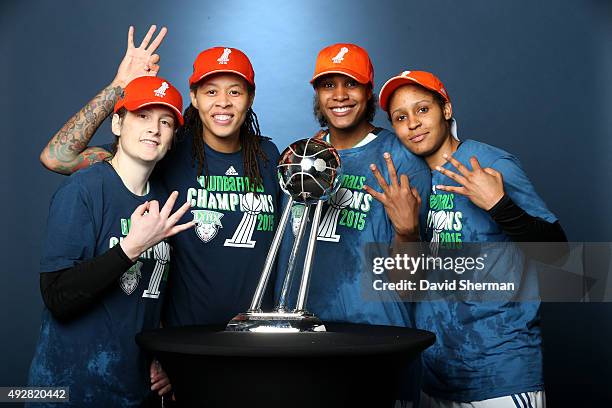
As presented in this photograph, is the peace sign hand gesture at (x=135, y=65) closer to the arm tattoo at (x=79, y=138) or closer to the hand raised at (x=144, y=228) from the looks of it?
the arm tattoo at (x=79, y=138)

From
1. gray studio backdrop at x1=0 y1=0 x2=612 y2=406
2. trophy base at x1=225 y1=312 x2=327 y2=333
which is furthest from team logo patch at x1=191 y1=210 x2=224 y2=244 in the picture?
gray studio backdrop at x1=0 y1=0 x2=612 y2=406

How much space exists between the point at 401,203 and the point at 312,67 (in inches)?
83.1

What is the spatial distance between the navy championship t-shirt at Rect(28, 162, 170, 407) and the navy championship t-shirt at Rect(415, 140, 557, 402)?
3.51 ft

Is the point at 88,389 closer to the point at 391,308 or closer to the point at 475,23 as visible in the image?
the point at 391,308

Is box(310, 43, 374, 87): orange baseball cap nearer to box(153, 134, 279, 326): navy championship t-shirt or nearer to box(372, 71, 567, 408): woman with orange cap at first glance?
box(372, 71, 567, 408): woman with orange cap

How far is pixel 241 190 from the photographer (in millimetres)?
2686

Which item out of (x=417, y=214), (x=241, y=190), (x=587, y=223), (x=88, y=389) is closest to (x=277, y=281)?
(x=241, y=190)

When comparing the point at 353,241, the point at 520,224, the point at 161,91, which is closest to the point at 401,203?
the point at 353,241

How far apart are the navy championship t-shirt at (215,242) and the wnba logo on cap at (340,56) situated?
1.80 feet

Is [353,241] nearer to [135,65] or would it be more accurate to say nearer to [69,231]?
[69,231]

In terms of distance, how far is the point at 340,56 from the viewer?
279 cm

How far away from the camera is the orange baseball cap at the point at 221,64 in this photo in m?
2.63

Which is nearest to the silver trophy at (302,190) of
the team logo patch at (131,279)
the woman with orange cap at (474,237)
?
the team logo patch at (131,279)

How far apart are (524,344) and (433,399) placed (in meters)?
0.44
